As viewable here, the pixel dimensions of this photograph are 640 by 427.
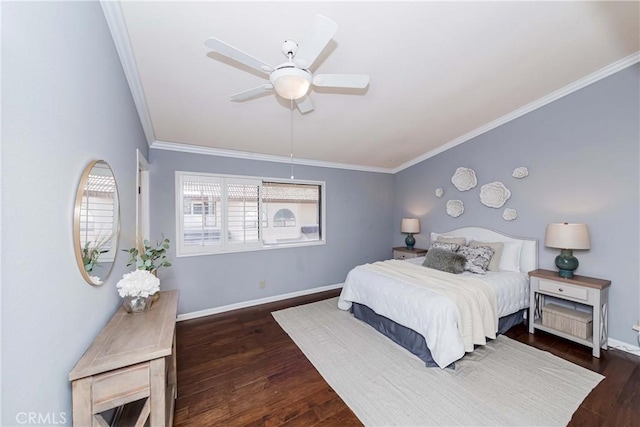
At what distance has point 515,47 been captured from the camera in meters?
2.28

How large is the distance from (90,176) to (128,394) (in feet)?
3.59

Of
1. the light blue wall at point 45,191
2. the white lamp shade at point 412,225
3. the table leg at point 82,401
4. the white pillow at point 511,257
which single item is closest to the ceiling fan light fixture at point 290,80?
the light blue wall at point 45,191

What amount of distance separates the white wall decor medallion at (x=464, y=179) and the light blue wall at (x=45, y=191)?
451cm

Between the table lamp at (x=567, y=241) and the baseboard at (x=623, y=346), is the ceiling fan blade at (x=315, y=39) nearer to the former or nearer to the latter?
the table lamp at (x=567, y=241)

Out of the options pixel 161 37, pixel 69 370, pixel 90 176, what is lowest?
pixel 69 370

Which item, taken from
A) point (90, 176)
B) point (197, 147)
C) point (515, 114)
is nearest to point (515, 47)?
point (515, 114)

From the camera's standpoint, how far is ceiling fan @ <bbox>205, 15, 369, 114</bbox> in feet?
4.46

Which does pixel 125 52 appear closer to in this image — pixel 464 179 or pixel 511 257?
pixel 464 179

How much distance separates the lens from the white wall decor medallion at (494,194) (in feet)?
11.9

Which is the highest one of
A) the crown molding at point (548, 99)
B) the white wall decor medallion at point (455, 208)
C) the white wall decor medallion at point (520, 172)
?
the crown molding at point (548, 99)

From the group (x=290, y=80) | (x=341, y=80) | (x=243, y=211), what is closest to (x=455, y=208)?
(x=341, y=80)

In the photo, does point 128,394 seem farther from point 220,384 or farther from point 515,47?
point 515,47

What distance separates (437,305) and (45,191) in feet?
8.87

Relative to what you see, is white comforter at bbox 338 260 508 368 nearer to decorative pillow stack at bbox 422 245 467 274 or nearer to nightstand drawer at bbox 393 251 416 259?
decorative pillow stack at bbox 422 245 467 274
